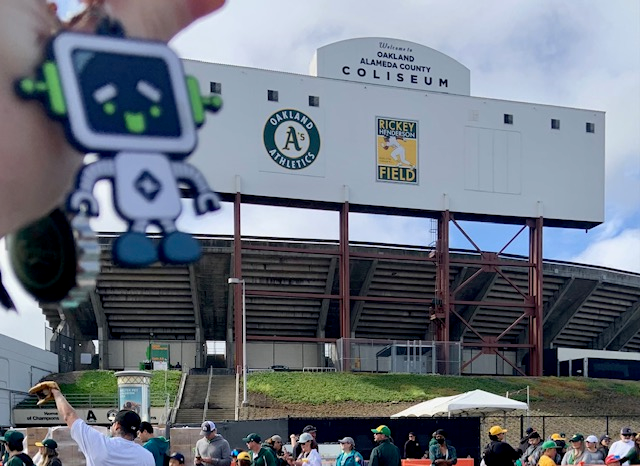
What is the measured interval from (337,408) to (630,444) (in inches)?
899

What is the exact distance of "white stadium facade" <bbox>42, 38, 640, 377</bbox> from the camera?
65.4 ft

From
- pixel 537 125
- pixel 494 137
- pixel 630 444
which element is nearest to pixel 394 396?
pixel 494 137

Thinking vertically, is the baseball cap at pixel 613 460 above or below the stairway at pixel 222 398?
above

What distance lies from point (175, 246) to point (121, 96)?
1.50 metres

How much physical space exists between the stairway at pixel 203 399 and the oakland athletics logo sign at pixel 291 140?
11.8 metres

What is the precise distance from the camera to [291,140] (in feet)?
83.7

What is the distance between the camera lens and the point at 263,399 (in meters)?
37.0

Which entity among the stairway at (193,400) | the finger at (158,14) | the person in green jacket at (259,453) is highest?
the finger at (158,14)

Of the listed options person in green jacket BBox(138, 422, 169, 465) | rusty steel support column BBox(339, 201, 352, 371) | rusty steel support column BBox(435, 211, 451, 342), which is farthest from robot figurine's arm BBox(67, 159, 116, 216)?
rusty steel support column BBox(435, 211, 451, 342)

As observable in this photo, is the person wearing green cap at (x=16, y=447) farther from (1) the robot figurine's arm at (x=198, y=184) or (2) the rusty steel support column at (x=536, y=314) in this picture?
(2) the rusty steel support column at (x=536, y=314)

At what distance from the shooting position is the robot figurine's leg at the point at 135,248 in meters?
8.69

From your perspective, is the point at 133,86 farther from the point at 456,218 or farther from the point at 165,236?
the point at 456,218

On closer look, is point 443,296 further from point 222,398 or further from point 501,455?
point 501,455

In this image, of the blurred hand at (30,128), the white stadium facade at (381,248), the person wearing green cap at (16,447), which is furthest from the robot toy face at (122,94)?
the person wearing green cap at (16,447)
